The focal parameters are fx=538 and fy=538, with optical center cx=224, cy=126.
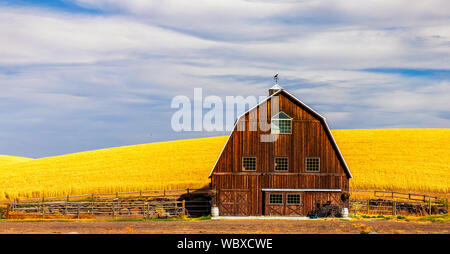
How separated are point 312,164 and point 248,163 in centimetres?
538

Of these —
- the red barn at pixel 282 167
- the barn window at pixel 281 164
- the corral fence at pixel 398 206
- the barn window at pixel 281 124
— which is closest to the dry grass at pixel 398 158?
the corral fence at pixel 398 206

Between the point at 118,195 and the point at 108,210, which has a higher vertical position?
the point at 118,195

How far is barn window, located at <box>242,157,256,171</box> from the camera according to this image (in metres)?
44.9

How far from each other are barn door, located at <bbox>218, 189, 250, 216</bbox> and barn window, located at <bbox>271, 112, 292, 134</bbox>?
5824mm

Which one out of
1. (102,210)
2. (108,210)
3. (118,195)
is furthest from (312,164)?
(118,195)

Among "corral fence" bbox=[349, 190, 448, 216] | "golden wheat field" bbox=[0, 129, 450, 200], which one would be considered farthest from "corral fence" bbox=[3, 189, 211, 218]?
"corral fence" bbox=[349, 190, 448, 216]

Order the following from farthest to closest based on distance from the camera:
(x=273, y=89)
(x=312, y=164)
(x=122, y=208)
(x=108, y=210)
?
(x=108, y=210) → (x=122, y=208) → (x=273, y=89) → (x=312, y=164)

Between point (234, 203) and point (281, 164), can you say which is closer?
point (234, 203)

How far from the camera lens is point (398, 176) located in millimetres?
61250

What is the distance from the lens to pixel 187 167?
68438 mm

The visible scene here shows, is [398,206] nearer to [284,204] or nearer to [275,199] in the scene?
[284,204]

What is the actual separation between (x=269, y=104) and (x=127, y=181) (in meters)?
25.2

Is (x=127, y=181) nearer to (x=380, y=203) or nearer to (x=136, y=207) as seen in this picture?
(x=136, y=207)

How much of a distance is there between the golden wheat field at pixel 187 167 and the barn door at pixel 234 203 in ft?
49.7
